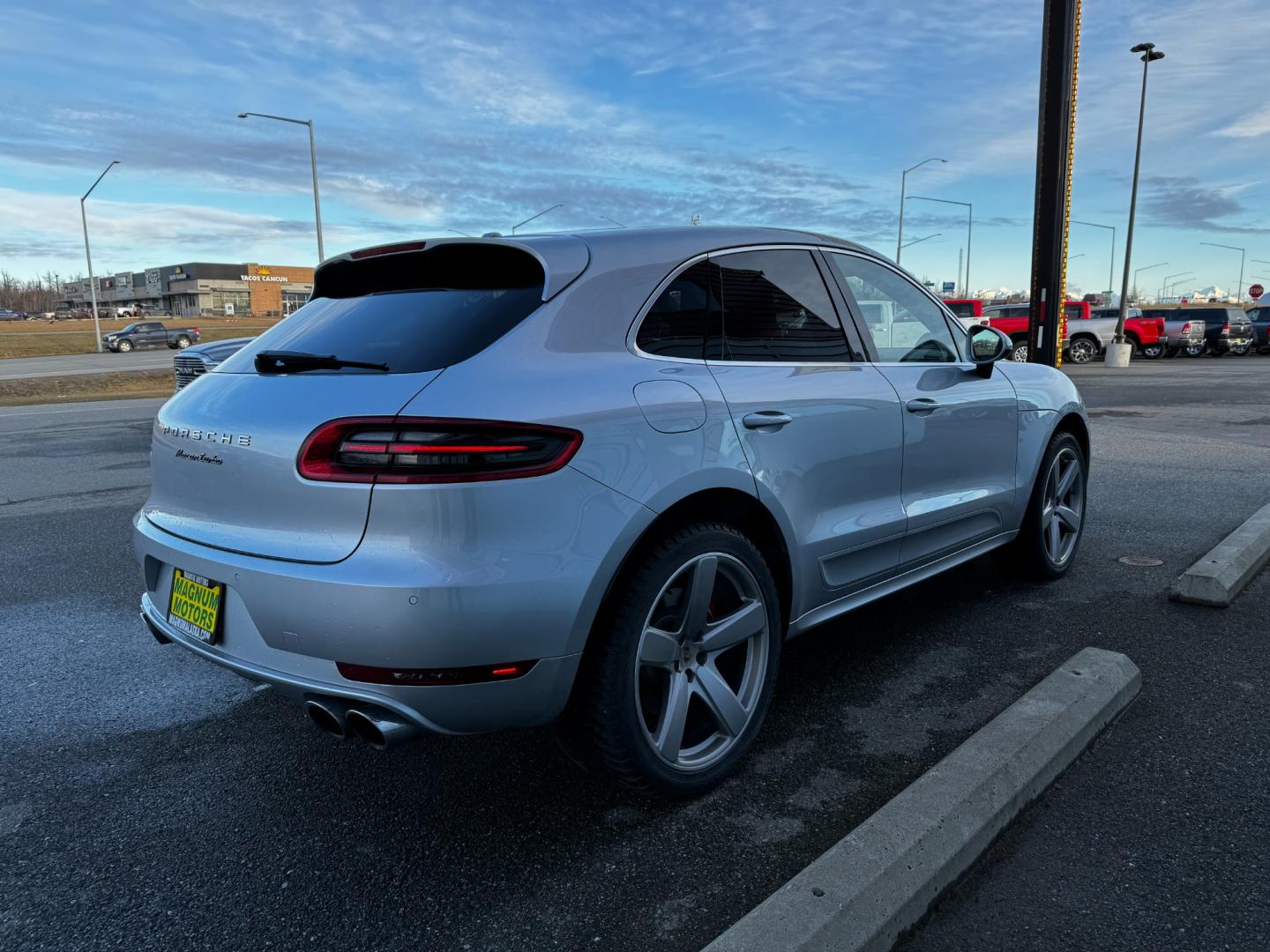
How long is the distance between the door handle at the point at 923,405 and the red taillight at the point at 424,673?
6.58 feet

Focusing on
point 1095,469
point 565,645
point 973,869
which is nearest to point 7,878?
point 565,645

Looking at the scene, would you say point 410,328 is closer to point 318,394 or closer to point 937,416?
point 318,394

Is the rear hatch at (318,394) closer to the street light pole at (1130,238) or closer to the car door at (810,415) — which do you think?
the car door at (810,415)

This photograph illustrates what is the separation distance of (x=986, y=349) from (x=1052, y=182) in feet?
40.0

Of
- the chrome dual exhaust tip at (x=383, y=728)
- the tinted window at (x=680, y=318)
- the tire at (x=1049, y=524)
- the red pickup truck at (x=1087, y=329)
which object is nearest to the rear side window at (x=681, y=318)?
the tinted window at (x=680, y=318)

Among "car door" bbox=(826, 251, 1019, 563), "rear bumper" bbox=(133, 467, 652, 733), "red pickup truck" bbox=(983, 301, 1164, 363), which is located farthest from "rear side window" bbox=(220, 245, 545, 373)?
"red pickup truck" bbox=(983, 301, 1164, 363)

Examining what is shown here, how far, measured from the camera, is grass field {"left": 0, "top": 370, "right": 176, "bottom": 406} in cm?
1972

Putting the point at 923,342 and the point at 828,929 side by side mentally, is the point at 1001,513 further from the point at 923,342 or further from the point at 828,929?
the point at 828,929

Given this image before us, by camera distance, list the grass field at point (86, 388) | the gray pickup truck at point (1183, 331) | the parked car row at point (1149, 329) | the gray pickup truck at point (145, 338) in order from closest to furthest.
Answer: the grass field at point (86, 388) → the parked car row at point (1149, 329) → the gray pickup truck at point (1183, 331) → the gray pickup truck at point (145, 338)

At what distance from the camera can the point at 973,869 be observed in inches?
96.1

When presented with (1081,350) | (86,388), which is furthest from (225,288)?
(1081,350)

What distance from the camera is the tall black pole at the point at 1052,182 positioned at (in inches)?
542

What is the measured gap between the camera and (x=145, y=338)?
49.5 meters

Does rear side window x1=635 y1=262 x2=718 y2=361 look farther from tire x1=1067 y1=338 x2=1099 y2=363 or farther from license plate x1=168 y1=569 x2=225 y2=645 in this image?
tire x1=1067 y1=338 x2=1099 y2=363
